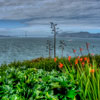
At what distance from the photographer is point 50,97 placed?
2838mm

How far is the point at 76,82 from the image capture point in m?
3.53

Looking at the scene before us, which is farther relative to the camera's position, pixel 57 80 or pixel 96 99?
pixel 57 80

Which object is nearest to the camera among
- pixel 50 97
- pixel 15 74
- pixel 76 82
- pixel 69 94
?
pixel 50 97

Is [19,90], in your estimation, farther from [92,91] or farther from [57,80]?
[92,91]

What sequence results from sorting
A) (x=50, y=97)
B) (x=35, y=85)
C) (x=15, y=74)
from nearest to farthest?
(x=50, y=97), (x=35, y=85), (x=15, y=74)

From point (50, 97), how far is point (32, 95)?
1.06 feet

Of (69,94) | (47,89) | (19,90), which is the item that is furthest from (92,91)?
(19,90)

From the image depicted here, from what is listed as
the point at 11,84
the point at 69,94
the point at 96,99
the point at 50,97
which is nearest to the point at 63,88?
the point at 69,94

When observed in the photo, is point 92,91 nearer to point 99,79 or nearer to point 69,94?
Result: point 99,79

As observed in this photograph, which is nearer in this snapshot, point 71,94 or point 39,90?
point 71,94

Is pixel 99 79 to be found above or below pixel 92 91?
above

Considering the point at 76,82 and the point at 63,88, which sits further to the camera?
the point at 76,82

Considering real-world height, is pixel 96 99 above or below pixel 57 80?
below

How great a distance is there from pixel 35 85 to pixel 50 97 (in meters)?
0.55
